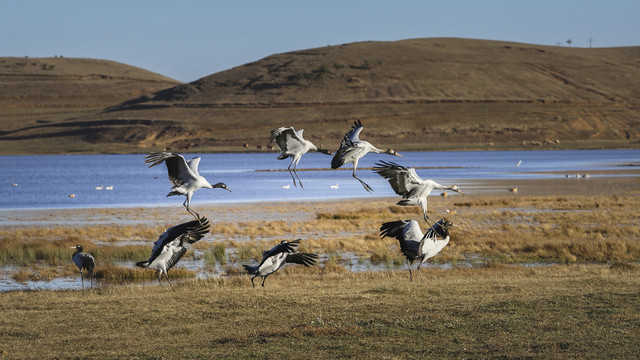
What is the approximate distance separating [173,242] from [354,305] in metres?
4.54

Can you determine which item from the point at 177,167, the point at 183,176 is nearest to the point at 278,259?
the point at 183,176

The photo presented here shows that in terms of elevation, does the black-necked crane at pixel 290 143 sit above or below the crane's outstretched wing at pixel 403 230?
above

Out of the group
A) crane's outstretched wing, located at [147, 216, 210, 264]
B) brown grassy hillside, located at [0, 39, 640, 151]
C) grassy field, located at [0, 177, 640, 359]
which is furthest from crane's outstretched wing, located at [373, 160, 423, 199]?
brown grassy hillside, located at [0, 39, 640, 151]

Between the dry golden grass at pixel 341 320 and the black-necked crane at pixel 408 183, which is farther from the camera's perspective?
the black-necked crane at pixel 408 183

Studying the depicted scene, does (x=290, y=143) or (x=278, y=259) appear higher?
(x=290, y=143)

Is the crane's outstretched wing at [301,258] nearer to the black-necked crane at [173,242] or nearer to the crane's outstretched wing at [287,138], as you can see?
the black-necked crane at [173,242]

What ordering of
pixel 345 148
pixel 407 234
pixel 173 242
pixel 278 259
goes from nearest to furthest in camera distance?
1. pixel 345 148
2. pixel 173 242
3. pixel 407 234
4. pixel 278 259

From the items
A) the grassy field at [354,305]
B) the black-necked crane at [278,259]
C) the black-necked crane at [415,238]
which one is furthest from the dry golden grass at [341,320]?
the black-necked crane at [415,238]

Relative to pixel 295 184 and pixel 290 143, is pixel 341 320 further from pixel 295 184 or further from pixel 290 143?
pixel 290 143

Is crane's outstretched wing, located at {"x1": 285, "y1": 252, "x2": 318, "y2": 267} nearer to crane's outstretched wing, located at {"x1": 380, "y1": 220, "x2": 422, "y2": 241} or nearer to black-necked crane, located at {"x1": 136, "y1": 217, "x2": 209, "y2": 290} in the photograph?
crane's outstretched wing, located at {"x1": 380, "y1": 220, "x2": 422, "y2": 241}

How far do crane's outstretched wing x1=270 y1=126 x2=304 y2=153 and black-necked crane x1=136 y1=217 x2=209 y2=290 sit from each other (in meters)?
2.19

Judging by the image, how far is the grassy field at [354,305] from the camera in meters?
12.1

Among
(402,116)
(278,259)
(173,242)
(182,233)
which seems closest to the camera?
(182,233)

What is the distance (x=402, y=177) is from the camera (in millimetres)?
15070
